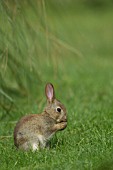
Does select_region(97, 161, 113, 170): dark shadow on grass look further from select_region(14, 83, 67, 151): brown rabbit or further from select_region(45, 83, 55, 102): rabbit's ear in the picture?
select_region(45, 83, 55, 102): rabbit's ear

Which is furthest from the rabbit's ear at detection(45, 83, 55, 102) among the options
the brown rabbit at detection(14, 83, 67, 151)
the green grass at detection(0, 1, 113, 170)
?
the green grass at detection(0, 1, 113, 170)

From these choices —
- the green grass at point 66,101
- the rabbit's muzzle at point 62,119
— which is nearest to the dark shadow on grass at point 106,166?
the green grass at point 66,101

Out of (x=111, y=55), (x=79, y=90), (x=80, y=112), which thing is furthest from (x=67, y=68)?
(x=80, y=112)

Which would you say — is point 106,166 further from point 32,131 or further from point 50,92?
point 50,92

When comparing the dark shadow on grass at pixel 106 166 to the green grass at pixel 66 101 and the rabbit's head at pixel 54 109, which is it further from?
the rabbit's head at pixel 54 109

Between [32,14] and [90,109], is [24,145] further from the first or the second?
[32,14]
